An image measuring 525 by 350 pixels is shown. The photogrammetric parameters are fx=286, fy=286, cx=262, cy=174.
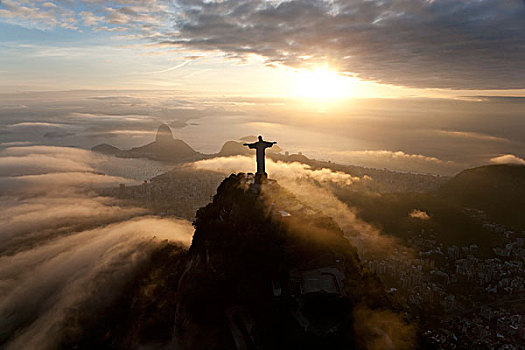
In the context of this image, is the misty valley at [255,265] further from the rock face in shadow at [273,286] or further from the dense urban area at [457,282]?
the dense urban area at [457,282]

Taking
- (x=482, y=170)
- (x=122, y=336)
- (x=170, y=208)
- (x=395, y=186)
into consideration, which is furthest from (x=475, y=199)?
(x=122, y=336)

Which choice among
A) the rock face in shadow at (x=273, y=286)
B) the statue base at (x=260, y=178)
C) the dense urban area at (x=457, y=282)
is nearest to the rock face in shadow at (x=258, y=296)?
the rock face in shadow at (x=273, y=286)

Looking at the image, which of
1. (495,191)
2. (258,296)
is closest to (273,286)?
(258,296)

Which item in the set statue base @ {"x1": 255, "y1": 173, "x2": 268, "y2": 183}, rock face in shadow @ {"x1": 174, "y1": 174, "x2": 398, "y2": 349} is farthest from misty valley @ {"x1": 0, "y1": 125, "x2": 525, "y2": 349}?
statue base @ {"x1": 255, "y1": 173, "x2": 268, "y2": 183}

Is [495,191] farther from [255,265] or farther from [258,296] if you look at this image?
[258,296]

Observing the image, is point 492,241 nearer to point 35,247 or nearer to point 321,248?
point 321,248

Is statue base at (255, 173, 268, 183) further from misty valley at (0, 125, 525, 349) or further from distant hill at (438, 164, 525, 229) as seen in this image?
distant hill at (438, 164, 525, 229)
